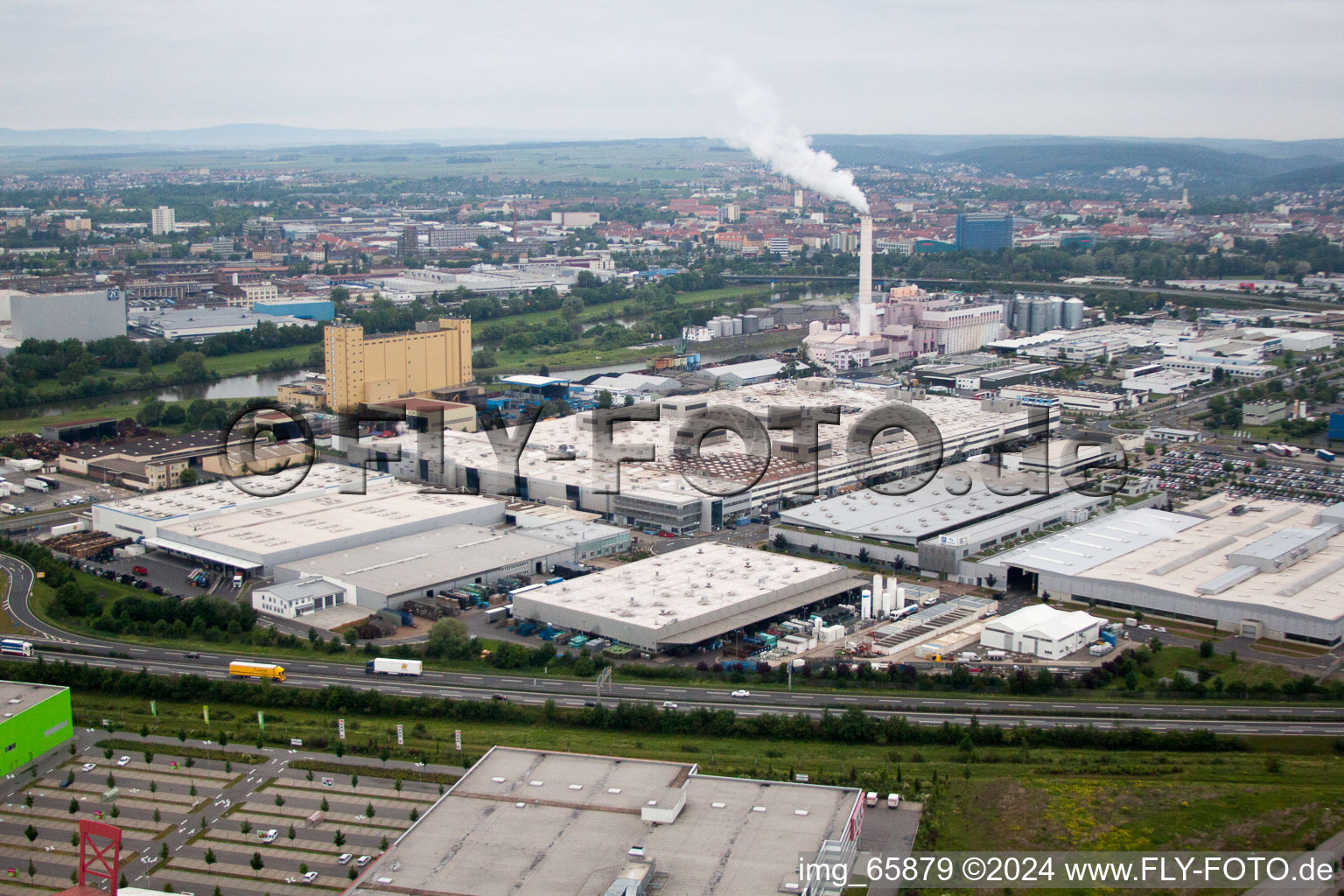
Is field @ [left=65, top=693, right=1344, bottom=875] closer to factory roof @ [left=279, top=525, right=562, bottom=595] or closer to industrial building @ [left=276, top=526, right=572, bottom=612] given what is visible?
industrial building @ [left=276, top=526, right=572, bottom=612]

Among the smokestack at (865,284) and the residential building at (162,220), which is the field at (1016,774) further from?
the residential building at (162,220)

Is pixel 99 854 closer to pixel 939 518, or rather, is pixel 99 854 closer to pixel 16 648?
pixel 16 648

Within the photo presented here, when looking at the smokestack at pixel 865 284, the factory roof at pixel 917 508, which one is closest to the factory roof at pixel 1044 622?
the factory roof at pixel 917 508

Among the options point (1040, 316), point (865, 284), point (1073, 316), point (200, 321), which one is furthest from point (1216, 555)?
point (200, 321)

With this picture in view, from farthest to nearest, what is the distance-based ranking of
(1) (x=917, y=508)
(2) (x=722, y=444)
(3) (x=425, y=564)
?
(2) (x=722, y=444) < (1) (x=917, y=508) < (3) (x=425, y=564)

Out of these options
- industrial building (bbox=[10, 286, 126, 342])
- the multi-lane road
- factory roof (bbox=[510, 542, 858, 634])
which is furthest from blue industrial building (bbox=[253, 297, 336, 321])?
the multi-lane road

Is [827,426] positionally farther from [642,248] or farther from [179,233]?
→ [179,233]
